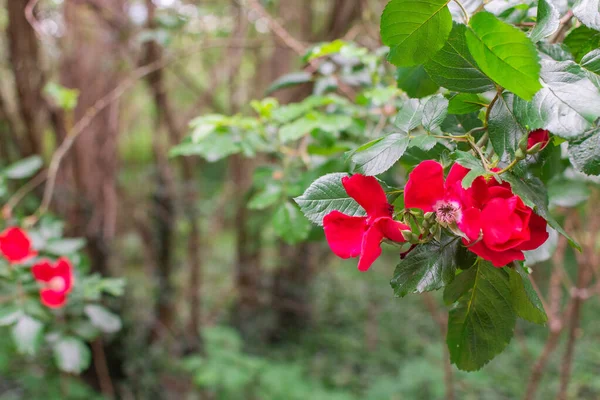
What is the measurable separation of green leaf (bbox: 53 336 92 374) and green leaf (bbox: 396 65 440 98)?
1.03 meters

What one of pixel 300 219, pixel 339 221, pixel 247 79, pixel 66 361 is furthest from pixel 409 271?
pixel 247 79

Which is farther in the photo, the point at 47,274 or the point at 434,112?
the point at 47,274

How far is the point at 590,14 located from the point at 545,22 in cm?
5

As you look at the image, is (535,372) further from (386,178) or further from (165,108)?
(165,108)

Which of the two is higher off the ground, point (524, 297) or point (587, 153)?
point (587, 153)

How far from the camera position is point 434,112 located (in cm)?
39

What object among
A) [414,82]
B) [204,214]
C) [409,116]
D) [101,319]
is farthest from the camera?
[204,214]

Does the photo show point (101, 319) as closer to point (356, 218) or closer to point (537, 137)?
point (356, 218)

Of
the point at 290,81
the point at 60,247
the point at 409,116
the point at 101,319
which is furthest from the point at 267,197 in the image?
the point at 101,319

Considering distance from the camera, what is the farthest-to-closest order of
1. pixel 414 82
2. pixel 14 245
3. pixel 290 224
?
pixel 14 245 < pixel 290 224 < pixel 414 82

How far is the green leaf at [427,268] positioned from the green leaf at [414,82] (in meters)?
0.26

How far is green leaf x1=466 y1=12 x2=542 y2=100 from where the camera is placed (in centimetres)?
30

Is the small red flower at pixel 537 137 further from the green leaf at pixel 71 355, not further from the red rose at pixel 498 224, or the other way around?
the green leaf at pixel 71 355

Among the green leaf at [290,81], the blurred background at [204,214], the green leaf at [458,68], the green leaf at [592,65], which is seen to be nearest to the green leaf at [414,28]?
the green leaf at [458,68]
